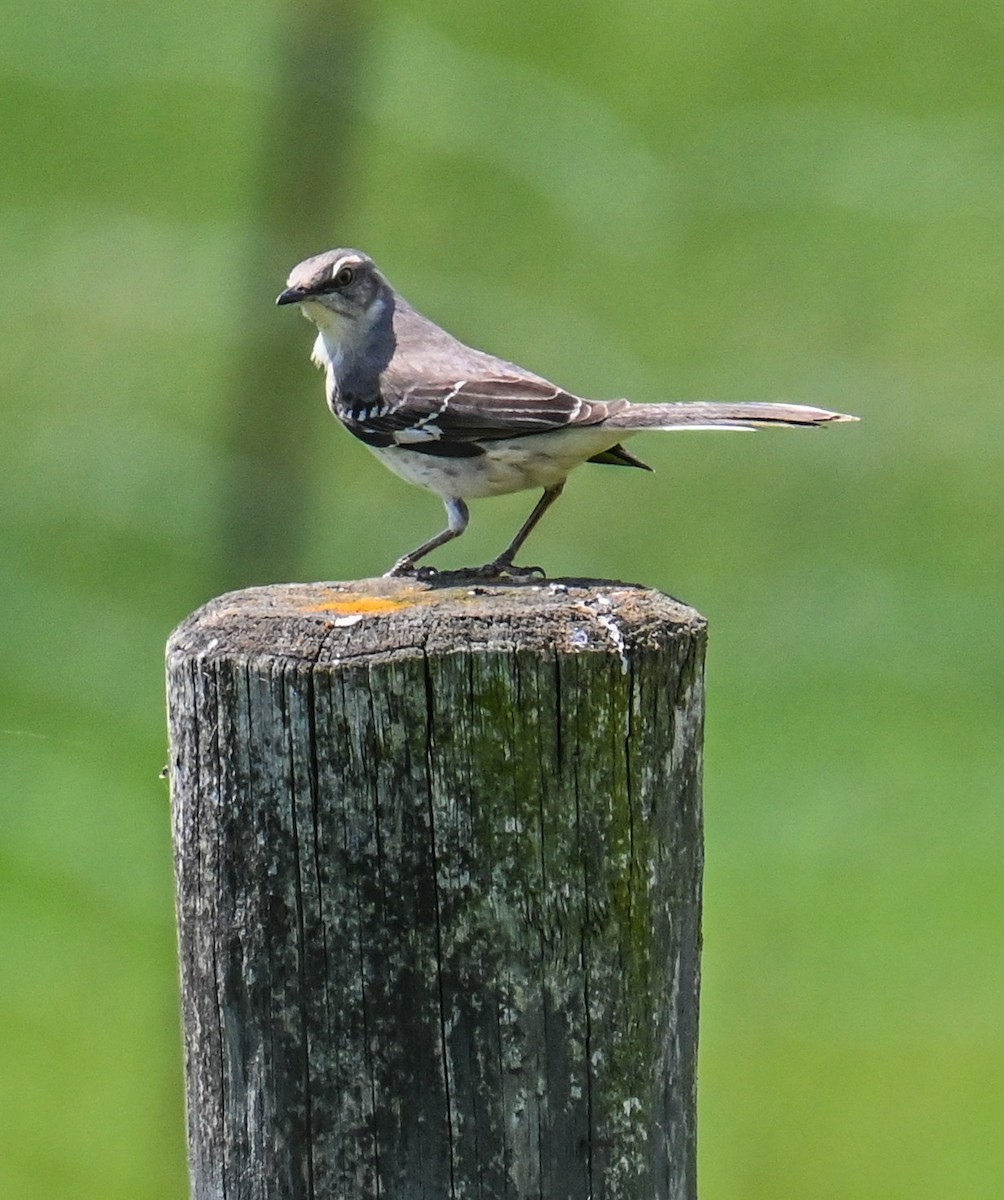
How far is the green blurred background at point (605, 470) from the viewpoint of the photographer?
28.7ft

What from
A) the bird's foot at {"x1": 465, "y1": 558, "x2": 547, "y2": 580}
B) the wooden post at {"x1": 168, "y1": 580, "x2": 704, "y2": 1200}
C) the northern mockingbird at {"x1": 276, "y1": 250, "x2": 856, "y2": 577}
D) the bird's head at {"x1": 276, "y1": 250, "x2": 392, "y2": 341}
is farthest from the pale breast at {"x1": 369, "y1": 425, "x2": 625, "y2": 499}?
the wooden post at {"x1": 168, "y1": 580, "x2": 704, "y2": 1200}

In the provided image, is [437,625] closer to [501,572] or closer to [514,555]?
[501,572]

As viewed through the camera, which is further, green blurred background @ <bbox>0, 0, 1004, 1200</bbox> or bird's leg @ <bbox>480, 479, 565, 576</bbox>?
green blurred background @ <bbox>0, 0, 1004, 1200</bbox>

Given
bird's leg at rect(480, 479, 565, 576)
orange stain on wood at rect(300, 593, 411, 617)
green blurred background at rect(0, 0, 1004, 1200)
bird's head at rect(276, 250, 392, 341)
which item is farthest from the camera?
green blurred background at rect(0, 0, 1004, 1200)

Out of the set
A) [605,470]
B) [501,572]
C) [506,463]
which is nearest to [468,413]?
[506,463]

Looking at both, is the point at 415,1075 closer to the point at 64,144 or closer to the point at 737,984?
the point at 737,984

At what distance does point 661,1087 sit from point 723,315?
40.8ft

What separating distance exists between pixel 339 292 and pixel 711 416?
4.18 feet

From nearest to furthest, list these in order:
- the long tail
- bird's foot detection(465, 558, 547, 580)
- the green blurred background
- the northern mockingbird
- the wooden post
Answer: the wooden post → bird's foot detection(465, 558, 547, 580) → the long tail → the northern mockingbird → the green blurred background

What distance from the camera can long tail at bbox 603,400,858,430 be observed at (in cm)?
468

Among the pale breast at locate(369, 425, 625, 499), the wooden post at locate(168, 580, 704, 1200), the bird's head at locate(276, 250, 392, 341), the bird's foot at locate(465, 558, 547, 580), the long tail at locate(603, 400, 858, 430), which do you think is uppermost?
the bird's head at locate(276, 250, 392, 341)

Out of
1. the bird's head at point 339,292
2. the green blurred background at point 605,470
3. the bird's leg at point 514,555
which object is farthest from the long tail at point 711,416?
the green blurred background at point 605,470

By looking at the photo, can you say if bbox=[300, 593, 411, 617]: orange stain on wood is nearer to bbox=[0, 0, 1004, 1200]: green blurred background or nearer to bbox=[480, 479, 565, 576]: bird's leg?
bbox=[480, 479, 565, 576]: bird's leg

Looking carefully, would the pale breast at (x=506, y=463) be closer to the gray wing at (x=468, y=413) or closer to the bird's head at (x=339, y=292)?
the gray wing at (x=468, y=413)
